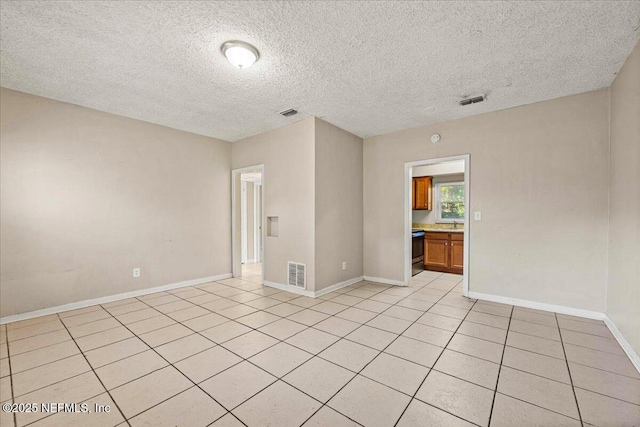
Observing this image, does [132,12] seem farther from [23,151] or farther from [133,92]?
[23,151]

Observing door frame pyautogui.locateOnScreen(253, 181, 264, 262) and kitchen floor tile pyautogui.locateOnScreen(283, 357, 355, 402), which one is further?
door frame pyautogui.locateOnScreen(253, 181, 264, 262)

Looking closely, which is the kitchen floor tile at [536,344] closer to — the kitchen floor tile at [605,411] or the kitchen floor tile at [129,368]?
the kitchen floor tile at [605,411]

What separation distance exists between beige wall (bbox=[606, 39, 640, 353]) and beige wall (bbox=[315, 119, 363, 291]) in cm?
319

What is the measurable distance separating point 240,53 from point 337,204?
264 cm

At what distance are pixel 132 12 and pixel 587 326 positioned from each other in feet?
16.8

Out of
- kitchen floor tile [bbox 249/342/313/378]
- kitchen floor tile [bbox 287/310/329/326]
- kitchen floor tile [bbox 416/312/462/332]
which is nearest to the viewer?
kitchen floor tile [bbox 249/342/313/378]

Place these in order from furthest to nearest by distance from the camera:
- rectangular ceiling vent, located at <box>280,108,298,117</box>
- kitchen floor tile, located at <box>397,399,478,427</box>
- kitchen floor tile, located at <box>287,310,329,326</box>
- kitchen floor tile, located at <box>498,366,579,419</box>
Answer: rectangular ceiling vent, located at <box>280,108,298,117</box>
kitchen floor tile, located at <box>287,310,329,326</box>
kitchen floor tile, located at <box>498,366,579,419</box>
kitchen floor tile, located at <box>397,399,478,427</box>

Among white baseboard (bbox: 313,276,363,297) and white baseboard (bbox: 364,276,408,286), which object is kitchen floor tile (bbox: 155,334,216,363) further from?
white baseboard (bbox: 364,276,408,286)

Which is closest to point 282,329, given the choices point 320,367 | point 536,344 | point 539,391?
point 320,367

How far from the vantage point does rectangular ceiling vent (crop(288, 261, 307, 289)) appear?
4.08 metres

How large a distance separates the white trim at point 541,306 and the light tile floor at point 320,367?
145 mm

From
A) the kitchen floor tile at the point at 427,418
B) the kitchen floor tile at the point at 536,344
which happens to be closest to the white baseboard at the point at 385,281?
the kitchen floor tile at the point at 536,344

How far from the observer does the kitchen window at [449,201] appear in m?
6.19

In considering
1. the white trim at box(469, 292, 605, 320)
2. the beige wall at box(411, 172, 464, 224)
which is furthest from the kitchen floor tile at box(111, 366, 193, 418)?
the beige wall at box(411, 172, 464, 224)
